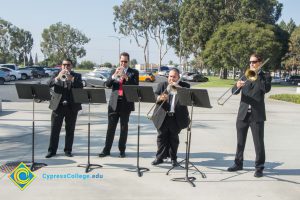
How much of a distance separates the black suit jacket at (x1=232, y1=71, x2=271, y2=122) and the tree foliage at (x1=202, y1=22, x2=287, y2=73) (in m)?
39.7

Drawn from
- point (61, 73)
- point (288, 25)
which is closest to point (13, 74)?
point (61, 73)

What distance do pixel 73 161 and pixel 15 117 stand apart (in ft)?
23.2

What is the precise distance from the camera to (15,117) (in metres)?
14.1

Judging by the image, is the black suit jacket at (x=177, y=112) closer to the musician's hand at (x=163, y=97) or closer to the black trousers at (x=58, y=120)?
the musician's hand at (x=163, y=97)

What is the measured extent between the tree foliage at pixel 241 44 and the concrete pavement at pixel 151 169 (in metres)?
34.9

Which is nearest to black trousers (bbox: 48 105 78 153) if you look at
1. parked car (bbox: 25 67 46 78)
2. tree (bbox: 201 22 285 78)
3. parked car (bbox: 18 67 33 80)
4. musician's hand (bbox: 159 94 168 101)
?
musician's hand (bbox: 159 94 168 101)

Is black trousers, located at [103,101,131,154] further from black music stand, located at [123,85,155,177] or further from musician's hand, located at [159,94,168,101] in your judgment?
musician's hand, located at [159,94,168,101]

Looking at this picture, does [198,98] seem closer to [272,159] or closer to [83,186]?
[83,186]

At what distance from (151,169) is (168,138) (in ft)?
2.34

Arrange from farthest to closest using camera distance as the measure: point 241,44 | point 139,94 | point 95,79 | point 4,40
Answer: point 4,40 < point 241,44 < point 95,79 < point 139,94

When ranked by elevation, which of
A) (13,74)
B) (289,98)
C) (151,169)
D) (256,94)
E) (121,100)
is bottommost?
(151,169)

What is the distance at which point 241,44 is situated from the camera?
46.6m

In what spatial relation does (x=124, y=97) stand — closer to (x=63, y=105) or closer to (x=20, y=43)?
→ (x=63, y=105)

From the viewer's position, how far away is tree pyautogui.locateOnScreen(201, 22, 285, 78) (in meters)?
46.2
